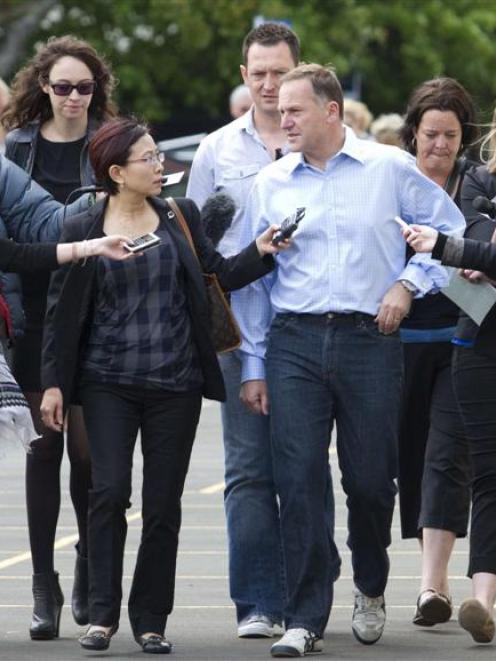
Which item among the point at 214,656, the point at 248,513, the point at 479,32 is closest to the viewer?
the point at 214,656

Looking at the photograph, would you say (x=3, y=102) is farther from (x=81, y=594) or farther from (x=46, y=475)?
(x=81, y=594)

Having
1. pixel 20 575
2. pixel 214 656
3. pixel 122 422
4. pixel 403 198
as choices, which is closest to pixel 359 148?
pixel 403 198

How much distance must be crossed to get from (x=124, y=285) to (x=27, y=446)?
655mm

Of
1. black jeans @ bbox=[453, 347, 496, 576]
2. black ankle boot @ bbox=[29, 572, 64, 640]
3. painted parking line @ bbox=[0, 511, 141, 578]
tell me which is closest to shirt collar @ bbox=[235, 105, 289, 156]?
black jeans @ bbox=[453, 347, 496, 576]

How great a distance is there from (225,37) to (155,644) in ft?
122

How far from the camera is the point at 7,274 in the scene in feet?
27.6

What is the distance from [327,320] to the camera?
26.2ft

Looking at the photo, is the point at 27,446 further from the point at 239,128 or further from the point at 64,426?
the point at 239,128

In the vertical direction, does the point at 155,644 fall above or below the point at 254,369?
below

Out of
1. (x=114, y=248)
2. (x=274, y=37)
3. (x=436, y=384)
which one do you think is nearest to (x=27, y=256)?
(x=114, y=248)

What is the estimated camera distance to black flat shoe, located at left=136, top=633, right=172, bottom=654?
8047mm

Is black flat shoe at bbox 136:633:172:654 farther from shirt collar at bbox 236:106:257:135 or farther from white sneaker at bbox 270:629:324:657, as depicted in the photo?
shirt collar at bbox 236:106:257:135

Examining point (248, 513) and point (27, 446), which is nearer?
point (27, 446)

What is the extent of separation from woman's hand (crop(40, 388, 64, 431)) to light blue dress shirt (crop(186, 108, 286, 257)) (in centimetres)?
94
